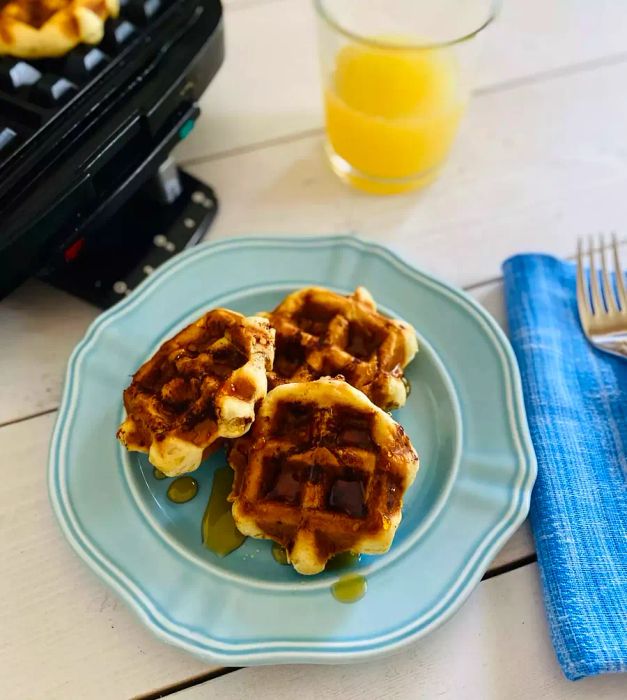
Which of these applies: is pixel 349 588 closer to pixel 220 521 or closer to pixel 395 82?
pixel 220 521

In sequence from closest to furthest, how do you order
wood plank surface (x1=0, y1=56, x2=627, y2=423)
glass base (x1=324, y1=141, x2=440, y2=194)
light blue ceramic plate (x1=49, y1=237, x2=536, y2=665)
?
1. light blue ceramic plate (x1=49, y1=237, x2=536, y2=665)
2. wood plank surface (x1=0, y1=56, x2=627, y2=423)
3. glass base (x1=324, y1=141, x2=440, y2=194)

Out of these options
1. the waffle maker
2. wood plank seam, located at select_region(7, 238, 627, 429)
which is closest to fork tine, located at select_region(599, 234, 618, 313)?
wood plank seam, located at select_region(7, 238, 627, 429)

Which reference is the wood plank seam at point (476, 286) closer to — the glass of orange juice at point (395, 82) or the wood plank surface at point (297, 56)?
the glass of orange juice at point (395, 82)

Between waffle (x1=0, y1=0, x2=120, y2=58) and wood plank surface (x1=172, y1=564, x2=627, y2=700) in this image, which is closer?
wood plank surface (x1=172, y1=564, x2=627, y2=700)

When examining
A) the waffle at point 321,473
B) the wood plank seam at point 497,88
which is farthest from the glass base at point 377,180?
the waffle at point 321,473

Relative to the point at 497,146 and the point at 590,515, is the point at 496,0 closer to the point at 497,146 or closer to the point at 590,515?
the point at 497,146

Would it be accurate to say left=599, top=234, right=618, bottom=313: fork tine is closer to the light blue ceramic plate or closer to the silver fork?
the silver fork

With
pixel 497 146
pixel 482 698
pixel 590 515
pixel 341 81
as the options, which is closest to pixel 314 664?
pixel 482 698
